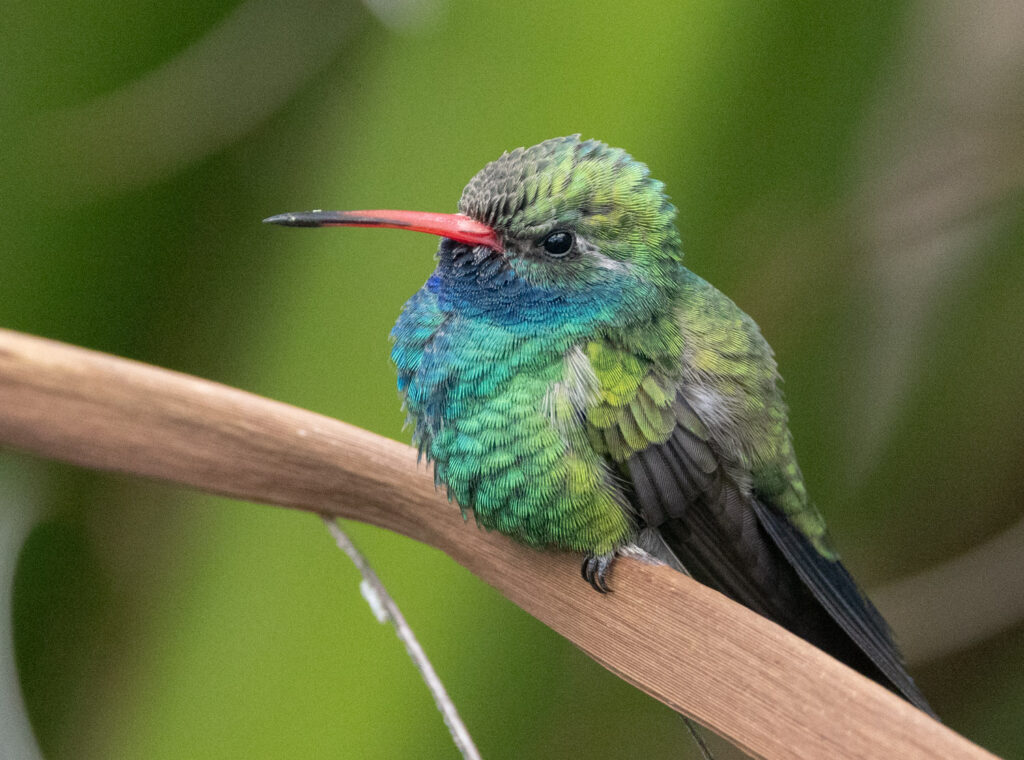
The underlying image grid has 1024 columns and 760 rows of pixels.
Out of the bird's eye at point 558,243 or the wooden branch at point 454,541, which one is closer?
the wooden branch at point 454,541

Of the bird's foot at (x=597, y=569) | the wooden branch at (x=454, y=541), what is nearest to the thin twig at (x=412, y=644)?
the wooden branch at (x=454, y=541)

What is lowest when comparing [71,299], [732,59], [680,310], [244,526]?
[244,526]

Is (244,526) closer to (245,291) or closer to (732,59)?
(245,291)

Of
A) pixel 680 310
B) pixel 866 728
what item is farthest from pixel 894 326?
pixel 866 728

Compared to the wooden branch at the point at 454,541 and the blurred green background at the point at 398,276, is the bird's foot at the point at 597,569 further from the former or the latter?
the blurred green background at the point at 398,276

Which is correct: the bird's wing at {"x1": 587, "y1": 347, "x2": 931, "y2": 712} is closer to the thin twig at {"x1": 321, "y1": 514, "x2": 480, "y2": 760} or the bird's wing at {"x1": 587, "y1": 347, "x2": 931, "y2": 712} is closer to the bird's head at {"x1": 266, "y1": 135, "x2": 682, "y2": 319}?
the bird's head at {"x1": 266, "y1": 135, "x2": 682, "y2": 319}

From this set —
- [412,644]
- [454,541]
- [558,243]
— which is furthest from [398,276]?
[412,644]

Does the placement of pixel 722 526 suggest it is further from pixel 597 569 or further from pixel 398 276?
pixel 398 276
